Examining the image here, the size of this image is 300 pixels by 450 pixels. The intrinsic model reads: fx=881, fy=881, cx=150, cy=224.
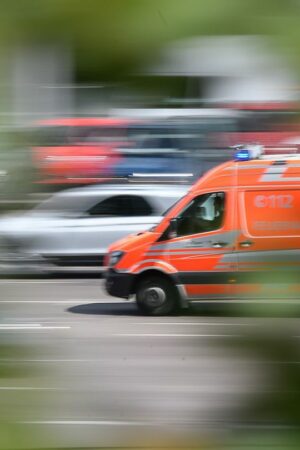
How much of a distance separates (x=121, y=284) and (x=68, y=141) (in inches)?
264

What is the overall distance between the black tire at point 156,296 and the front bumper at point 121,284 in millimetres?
83

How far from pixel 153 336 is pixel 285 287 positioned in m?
5.82

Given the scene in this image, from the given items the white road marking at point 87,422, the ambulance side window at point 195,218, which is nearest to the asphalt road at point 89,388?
the white road marking at point 87,422

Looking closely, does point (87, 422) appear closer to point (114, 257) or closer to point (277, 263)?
point (277, 263)

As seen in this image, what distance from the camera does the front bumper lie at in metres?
7.15

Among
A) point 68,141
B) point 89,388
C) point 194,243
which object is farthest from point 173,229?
point 68,141

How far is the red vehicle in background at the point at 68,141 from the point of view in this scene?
51 cm

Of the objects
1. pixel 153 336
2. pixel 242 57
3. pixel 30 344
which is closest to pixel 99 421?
pixel 30 344

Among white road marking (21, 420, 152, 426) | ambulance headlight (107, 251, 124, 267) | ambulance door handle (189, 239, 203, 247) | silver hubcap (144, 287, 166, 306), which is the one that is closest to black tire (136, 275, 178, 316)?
silver hubcap (144, 287, 166, 306)

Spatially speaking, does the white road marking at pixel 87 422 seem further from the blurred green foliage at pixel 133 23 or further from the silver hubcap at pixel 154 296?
the silver hubcap at pixel 154 296

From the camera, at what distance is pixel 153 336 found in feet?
20.6

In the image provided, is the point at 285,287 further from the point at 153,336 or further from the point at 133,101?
the point at 153,336

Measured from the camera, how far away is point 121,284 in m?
7.18

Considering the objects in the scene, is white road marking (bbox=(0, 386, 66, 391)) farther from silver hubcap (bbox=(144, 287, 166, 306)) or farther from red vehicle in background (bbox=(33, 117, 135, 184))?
silver hubcap (bbox=(144, 287, 166, 306))
